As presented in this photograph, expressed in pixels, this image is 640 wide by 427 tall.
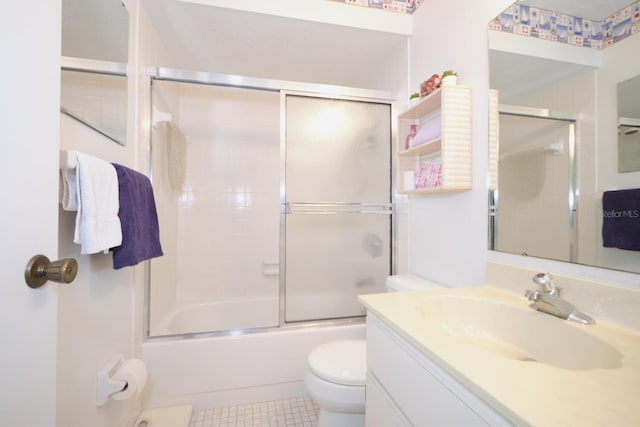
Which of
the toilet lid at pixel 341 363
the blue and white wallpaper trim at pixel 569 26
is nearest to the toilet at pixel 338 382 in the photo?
the toilet lid at pixel 341 363

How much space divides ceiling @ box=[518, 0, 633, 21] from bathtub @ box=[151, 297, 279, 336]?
2356mm

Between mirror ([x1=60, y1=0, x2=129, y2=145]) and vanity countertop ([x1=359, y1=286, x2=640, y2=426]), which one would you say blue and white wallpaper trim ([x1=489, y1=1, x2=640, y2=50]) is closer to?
vanity countertop ([x1=359, y1=286, x2=640, y2=426])

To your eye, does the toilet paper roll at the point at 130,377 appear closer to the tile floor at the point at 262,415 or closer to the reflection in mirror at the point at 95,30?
the tile floor at the point at 262,415

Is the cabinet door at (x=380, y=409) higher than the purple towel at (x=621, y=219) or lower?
lower

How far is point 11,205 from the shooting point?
47cm

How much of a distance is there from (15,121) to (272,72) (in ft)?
6.94

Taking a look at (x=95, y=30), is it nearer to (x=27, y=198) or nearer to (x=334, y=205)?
(x=27, y=198)

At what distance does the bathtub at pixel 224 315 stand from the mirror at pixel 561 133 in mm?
1884

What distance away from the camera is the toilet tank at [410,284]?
4.62 feet

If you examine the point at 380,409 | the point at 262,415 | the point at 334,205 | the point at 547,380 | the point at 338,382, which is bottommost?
the point at 262,415

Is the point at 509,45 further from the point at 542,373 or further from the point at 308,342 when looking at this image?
the point at 308,342

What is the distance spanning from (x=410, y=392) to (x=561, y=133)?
936mm

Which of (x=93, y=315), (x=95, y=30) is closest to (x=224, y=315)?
(x=93, y=315)

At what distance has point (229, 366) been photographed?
160cm
